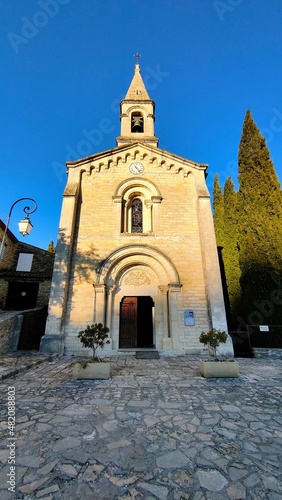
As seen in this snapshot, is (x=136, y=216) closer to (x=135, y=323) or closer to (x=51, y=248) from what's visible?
(x=135, y=323)

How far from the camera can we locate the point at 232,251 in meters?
15.6

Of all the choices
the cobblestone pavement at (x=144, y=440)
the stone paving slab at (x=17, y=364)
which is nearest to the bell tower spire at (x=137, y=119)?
the stone paving slab at (x=17, y=364)

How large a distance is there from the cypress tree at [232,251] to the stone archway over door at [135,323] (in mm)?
4961

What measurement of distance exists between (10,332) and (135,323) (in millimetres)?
5651

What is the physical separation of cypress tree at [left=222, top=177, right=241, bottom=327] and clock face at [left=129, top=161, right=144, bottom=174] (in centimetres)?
744

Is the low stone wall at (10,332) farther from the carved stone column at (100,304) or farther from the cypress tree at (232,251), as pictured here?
the cypress tree at (232,251)

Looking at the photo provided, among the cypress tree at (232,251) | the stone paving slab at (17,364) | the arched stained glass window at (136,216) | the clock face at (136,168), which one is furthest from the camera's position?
the cypress tree at (232,251)

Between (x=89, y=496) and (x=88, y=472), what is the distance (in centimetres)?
36

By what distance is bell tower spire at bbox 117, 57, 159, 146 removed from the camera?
48.7ft

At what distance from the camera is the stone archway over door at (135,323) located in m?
10.3

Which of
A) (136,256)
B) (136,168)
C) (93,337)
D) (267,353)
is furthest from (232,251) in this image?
(93,337)

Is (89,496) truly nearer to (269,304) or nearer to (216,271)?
(216,271)

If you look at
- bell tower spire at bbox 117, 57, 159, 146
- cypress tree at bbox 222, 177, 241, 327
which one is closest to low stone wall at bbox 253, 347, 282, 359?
cypress tree at bbox 222, 177, 241, 327

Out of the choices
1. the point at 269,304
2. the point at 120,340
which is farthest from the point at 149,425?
the point at 269,304
